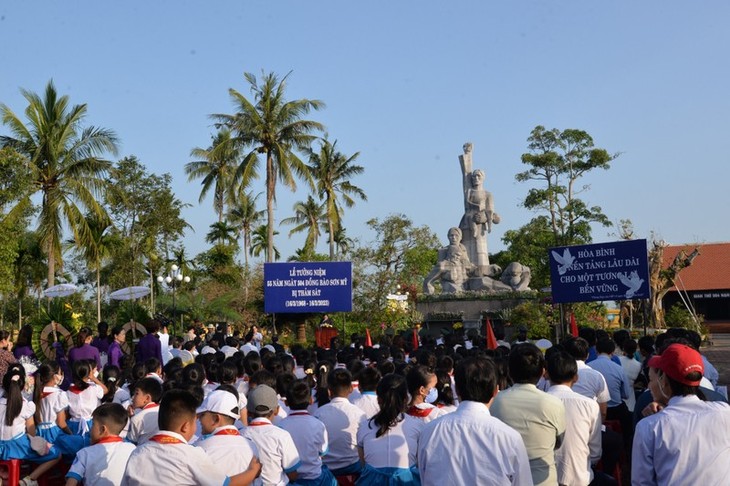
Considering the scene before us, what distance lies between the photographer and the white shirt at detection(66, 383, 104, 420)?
7.33 meters

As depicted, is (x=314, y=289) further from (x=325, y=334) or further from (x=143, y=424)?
(x=143, y=424)

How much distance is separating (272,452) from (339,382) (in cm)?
117

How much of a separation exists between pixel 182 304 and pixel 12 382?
74.8ft

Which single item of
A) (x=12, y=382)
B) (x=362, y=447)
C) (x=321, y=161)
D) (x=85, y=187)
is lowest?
(x=362, y=447)

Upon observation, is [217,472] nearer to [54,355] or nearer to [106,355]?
[106,355]

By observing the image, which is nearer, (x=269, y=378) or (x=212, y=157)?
(x=269, y=378)

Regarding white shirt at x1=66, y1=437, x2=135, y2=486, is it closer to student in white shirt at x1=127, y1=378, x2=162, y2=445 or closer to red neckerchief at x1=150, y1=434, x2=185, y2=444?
red neckerchief at x1=150, y1=434, x2=185, y2=444

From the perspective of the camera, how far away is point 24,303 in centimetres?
4156

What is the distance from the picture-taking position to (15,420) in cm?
660

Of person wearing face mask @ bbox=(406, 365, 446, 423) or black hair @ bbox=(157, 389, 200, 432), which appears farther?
person wearing face mask @ bbox=(406, 365, 446, 423)

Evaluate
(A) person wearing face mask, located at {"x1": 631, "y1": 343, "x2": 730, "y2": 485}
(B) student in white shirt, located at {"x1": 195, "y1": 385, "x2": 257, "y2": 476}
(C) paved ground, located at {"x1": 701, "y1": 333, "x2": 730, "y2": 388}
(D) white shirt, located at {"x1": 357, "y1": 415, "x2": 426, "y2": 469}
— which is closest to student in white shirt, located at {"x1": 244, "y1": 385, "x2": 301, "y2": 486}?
(B) student in white shirt, located at {"x1": 195, "y1": 385, "x2": 257, "y2": 476}

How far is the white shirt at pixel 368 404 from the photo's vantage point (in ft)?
20.4

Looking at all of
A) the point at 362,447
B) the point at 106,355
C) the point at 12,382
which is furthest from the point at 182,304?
the point at 362,447

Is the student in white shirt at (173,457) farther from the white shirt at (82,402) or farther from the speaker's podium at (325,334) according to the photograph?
the speaker's podium at (325,334)
